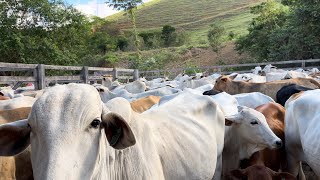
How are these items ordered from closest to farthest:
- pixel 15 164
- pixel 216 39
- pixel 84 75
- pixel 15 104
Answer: pixel 15 164
pixel 15 104
pixel 84 75
pixel 216 39

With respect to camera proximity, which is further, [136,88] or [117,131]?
[136,88]

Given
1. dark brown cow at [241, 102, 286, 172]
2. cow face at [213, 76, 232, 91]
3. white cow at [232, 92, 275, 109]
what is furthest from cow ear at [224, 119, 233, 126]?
cow face at [213, 76, 232, 91]

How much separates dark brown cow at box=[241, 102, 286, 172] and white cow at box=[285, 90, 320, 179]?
0.16m

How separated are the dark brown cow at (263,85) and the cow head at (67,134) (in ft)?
Result: 28.3

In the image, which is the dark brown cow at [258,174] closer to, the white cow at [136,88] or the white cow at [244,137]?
the white cow at [244,137]

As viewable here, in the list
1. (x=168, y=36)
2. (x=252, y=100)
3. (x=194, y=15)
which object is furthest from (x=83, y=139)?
(x=194, y=15)

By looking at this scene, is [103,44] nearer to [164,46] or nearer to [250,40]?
[164,46]

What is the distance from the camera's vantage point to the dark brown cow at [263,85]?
10.7 meters

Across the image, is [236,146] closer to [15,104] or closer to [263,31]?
[15,104]

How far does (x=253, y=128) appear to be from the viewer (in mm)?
6238

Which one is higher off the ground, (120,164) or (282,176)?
(120,164)

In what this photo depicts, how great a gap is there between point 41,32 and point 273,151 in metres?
25.8

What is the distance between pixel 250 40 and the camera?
35188 millimetres

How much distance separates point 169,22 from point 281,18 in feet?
146
